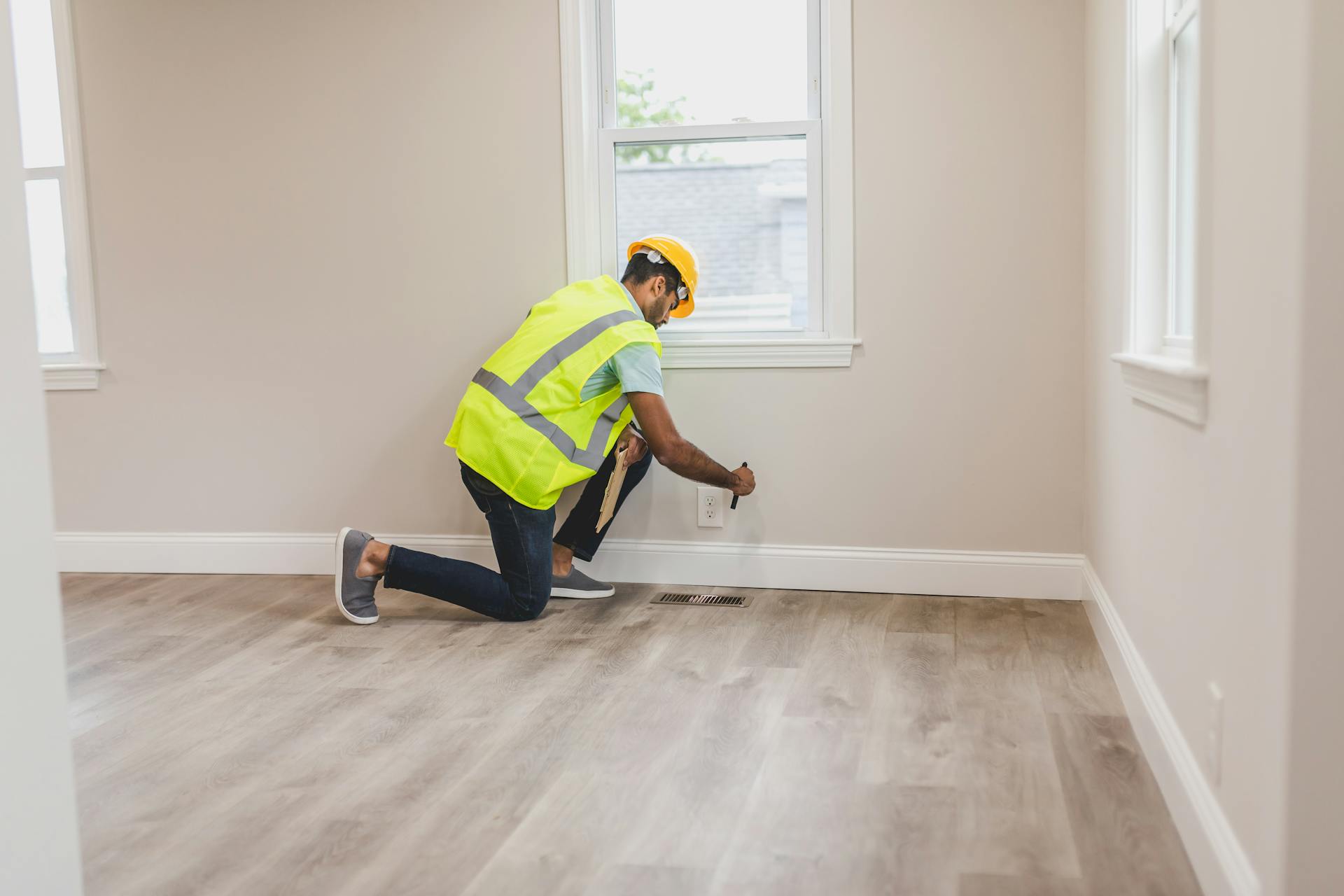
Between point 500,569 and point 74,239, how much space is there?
7.16ft

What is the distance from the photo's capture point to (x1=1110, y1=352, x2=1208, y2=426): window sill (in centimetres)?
179

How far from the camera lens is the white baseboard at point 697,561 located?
3594mm

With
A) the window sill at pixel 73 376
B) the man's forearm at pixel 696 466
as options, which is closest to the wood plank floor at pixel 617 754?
the man's forearm at pixel 696 466

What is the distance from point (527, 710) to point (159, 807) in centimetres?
81

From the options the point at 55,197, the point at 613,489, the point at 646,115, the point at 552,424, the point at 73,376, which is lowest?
the point at 613,489

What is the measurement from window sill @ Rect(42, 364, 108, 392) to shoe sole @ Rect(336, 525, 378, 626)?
149cm

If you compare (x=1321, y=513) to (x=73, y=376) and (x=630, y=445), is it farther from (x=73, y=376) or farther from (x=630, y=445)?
(x=73, y=376)

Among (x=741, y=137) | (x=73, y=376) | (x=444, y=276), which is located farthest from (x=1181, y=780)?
(x=73, y=376)

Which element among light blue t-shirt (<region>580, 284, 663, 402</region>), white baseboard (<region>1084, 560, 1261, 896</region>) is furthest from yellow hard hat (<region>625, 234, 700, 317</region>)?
white baseboard (<region>1084, 560, 1261, 896</region>)

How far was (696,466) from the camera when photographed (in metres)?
3.39

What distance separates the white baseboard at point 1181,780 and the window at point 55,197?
3632 mm

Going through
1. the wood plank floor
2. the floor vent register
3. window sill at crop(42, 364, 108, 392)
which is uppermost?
window sill at crop(42, 364, 108, 392)

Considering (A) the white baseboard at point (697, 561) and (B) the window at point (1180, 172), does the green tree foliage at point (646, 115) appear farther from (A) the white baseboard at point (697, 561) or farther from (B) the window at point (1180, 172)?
(B) the window at point (1180, 172)

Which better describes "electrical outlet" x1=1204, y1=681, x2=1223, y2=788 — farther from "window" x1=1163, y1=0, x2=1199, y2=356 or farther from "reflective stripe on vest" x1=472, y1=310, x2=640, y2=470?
"reflective stripe on vest" x1=472, y1=310, x2=640, y2=470
